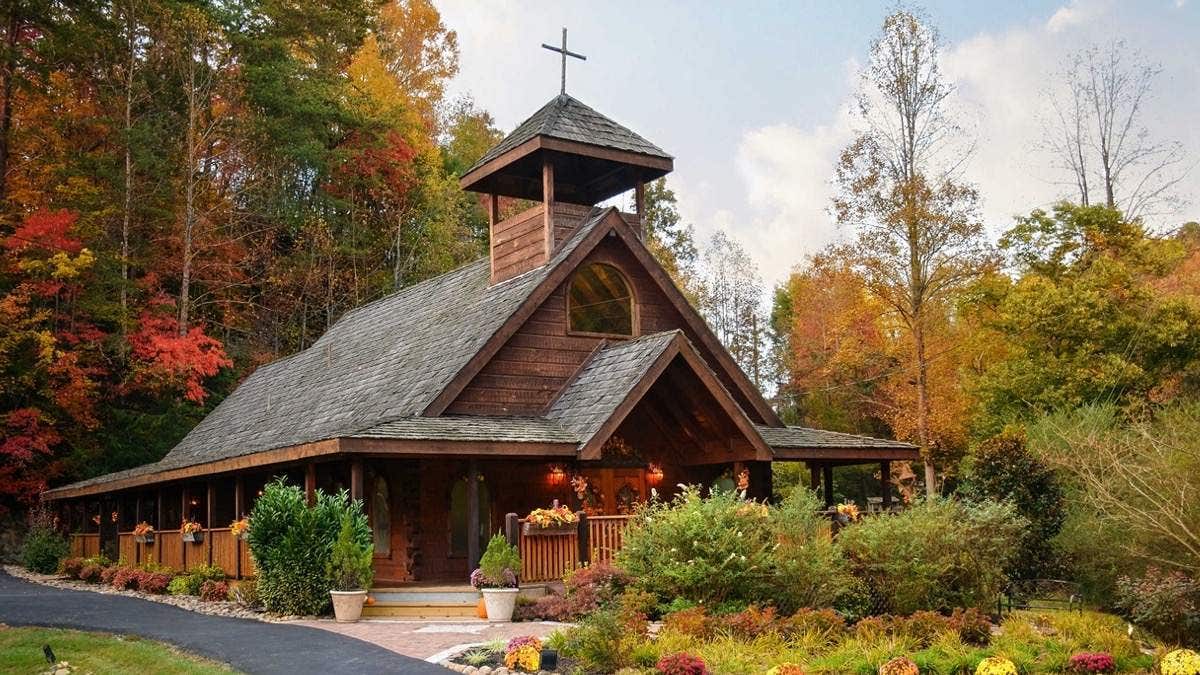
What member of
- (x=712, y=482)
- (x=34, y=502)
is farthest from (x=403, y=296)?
(x=34, y=502)

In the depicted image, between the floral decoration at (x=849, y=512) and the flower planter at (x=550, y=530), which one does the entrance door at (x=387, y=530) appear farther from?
the floral decoration at (x=849, y=512)

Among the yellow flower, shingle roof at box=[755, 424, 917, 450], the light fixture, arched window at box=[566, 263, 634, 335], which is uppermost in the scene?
arched window at box=[566, 263, 634, 335]

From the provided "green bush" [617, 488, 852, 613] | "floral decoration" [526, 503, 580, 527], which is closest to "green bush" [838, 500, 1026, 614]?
"green bush" [617, 488, 852, 613]

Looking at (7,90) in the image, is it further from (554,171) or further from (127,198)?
(554,171)

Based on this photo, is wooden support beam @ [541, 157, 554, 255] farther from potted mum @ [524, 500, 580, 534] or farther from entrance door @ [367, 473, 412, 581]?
potted mum @ [524, 500, 580, 534]

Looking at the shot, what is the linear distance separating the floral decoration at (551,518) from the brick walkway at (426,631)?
1.70 m

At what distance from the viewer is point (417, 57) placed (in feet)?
161

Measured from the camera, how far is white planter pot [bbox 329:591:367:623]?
14.5 meters

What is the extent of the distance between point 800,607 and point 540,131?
10.4m

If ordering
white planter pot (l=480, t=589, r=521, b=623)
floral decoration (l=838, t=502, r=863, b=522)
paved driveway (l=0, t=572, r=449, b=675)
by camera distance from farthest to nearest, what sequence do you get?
floral decoration (l=838, t=502, r=863, b=522)
white planter pot (l=480, t=589, r=521, b=623)
paved driveway (l=0, t=572, r=449, b=675)

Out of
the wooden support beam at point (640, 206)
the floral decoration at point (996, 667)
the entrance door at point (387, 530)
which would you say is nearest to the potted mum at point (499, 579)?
the entrance door at point (387, 530)

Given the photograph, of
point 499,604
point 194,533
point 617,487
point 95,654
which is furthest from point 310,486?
point 617,487

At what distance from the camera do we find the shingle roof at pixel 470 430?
15.6m

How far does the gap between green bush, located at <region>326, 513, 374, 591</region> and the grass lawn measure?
2589 mm
